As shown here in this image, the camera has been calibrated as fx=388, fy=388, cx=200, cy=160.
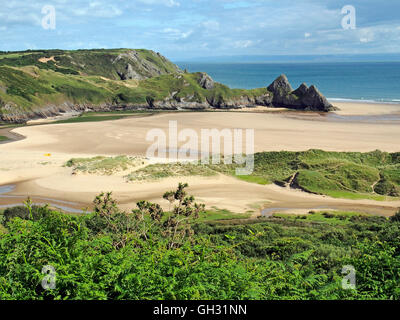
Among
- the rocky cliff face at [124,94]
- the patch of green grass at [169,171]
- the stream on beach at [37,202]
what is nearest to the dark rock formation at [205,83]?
the rocky cliff face at [124,94]

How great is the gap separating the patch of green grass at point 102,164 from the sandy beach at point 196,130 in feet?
3.84

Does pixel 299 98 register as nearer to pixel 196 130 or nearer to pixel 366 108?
pixel 366 108

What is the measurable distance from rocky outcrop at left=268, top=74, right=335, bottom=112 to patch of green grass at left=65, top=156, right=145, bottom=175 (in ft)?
214

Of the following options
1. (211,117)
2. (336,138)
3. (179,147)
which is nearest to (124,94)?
(211,117)

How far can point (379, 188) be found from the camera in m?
35.8

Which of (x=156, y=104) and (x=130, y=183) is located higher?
(x=156, y=104)

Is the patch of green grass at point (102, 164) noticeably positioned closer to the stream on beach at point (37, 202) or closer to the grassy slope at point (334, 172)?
the stream on beach at point (37, 202)

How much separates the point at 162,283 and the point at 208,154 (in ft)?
146

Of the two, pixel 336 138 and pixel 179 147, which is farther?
pixel 336 138

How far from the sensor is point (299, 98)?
4092 inches

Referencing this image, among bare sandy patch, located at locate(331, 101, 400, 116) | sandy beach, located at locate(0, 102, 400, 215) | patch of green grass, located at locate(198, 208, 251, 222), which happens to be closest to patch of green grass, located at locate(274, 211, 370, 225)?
sandy beach, located at locate(0, 102, 400, 215)

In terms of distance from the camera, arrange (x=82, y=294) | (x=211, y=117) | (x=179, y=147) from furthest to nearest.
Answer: (x=211, y=117) < (x=179, y=147) < (x=82, y=294)

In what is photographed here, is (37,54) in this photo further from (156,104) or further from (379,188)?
(379,188)

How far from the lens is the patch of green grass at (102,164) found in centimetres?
4175
